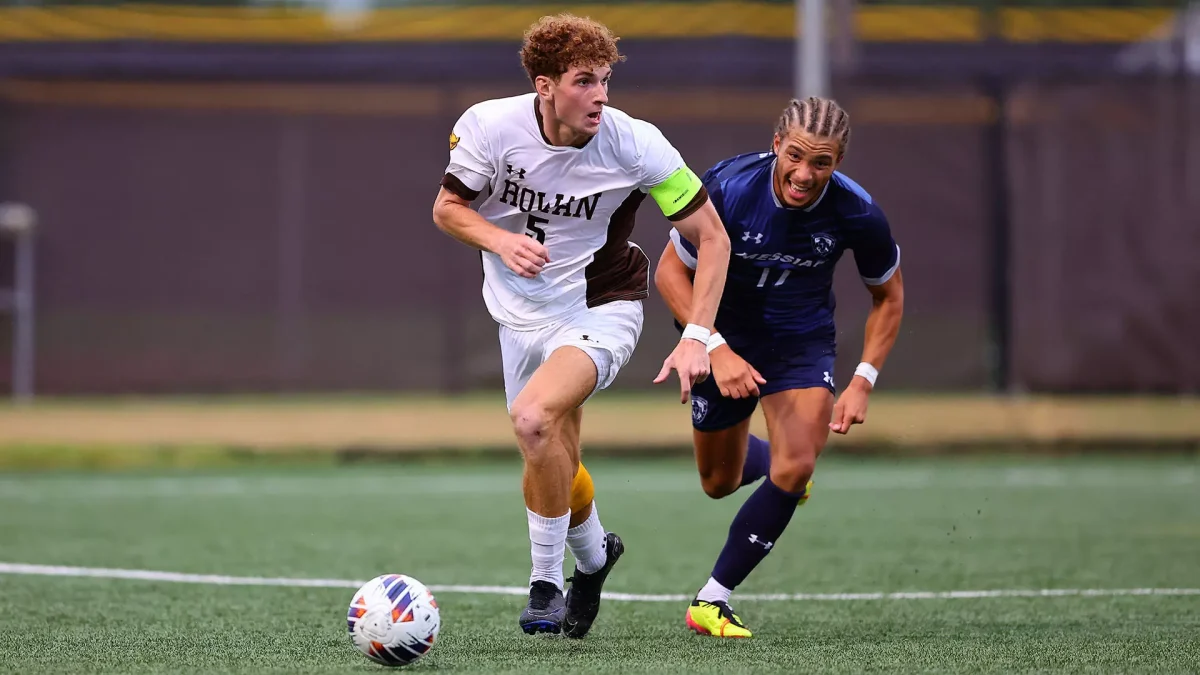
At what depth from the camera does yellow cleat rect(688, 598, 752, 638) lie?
552 centimetres

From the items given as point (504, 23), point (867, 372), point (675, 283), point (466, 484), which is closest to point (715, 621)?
point (867, 372)

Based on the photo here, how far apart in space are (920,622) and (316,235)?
8125 mm

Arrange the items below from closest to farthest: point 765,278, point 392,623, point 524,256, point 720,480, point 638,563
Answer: point 392,623, point 524,256, point 765,278, point 720,480, point 638,563

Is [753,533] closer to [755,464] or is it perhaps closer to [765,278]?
[765,278]

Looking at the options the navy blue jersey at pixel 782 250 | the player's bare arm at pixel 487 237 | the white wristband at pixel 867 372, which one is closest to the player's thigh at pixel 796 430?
the white wristband at pixel 867 372

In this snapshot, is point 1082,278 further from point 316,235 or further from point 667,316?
point 316,235

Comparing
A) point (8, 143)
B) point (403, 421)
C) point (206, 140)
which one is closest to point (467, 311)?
point (403, 421)

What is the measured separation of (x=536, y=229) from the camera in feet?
18.4

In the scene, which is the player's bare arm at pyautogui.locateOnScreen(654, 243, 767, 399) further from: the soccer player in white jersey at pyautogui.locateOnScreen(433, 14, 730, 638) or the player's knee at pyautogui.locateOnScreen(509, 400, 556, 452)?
the player's knee at pyautogui.locateOnScreen(509, 400, 556, 452)

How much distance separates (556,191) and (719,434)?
1.46m

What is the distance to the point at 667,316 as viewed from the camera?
43.6ft

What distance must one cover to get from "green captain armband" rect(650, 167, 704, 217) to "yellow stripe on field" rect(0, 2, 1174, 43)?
28.1 feet

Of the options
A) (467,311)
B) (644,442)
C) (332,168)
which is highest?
(332,168)

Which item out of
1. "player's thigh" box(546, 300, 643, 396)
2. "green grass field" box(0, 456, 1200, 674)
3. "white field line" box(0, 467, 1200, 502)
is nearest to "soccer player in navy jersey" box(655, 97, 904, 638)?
"player's thigh" box(546, 300, 643, 396)
